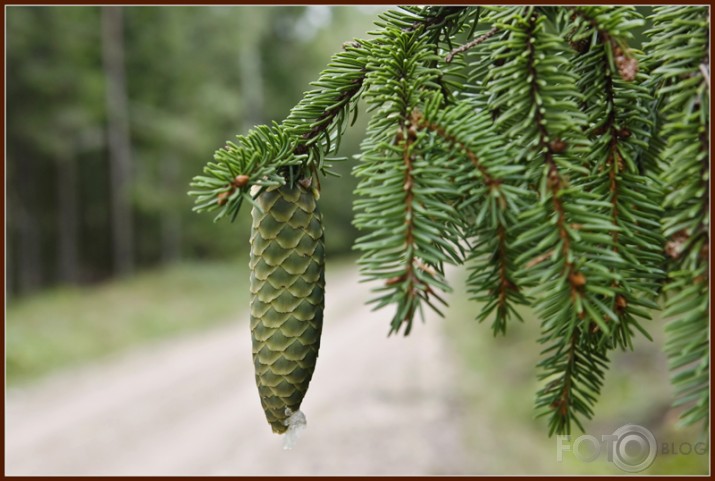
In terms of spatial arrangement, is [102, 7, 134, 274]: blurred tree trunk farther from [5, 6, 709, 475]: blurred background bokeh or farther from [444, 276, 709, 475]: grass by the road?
→ [444, 276, 709, 475]: grass by the road

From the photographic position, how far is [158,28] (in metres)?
10.4

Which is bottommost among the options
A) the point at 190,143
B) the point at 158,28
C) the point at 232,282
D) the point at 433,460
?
the point at 232,282

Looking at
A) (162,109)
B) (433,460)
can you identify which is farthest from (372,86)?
(162,109)

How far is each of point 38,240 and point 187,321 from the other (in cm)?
711

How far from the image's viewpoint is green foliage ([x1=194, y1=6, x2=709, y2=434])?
1.40 ft

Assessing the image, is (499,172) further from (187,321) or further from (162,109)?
(162,109)

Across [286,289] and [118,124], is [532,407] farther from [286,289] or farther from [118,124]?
[118,124]

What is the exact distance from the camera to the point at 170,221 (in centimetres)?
1344

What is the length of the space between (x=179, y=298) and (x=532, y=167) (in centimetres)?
955

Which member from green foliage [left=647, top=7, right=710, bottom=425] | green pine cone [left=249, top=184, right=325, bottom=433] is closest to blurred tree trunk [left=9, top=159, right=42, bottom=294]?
green pine cone [left=249, top=184, right=325, bottom=433]

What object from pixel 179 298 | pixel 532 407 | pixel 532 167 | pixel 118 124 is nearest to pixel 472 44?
pixel 532 167

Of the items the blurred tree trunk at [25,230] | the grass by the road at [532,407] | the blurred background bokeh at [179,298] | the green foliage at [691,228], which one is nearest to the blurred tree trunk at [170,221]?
the blurred background bokeh at [179,298]

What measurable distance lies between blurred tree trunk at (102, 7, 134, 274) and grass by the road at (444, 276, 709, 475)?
811 cm

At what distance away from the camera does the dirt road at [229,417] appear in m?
3.59
